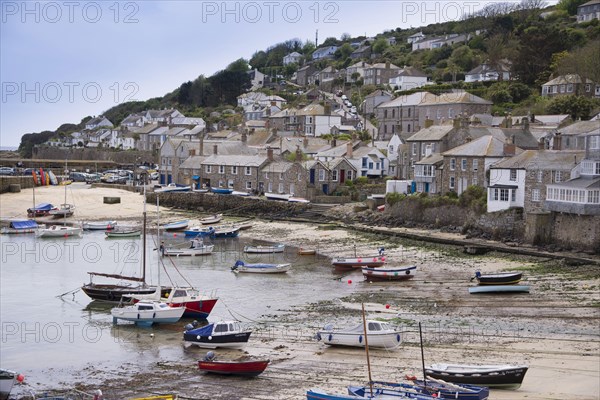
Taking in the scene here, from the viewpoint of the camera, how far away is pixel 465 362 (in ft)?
77.9

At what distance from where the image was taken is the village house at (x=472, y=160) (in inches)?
1971

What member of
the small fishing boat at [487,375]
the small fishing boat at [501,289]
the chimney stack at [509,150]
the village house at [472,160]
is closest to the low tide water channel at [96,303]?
the small fishing boat at [501,289]

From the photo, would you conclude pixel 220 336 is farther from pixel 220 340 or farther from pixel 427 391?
pixel 427 391

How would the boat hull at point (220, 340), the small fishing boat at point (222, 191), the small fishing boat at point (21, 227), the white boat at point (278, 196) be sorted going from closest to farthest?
the boat hull at point (220, 340)
the small fishing boat at point (21, 227)
the white boat at point (278, 196)
the small fishing boat at point (222, 191)

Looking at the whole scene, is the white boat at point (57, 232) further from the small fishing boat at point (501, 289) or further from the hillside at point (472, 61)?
the hillside at point (472, 61)

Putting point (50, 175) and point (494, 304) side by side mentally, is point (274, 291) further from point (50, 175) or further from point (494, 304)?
point (50, 175)

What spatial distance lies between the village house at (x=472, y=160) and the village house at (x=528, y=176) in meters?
2.07

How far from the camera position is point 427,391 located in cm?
1956

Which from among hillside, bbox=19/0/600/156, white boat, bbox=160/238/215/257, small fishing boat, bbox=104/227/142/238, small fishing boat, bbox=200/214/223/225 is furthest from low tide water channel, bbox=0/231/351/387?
hillside, bbox=19/0/600/156

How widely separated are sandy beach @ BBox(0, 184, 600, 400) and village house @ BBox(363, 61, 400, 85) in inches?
2925

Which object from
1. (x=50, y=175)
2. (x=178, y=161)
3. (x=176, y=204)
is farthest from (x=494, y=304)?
(x=50, y=175)

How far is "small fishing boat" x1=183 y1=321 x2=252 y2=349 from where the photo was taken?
2709cm

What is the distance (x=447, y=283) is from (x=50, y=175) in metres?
60.2

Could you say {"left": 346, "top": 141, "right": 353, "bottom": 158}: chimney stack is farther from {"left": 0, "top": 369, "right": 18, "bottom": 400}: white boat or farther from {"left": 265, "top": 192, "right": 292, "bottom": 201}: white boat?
{"left": 0, "top": 369, "right": 18, "bottom": 400}: white boat
